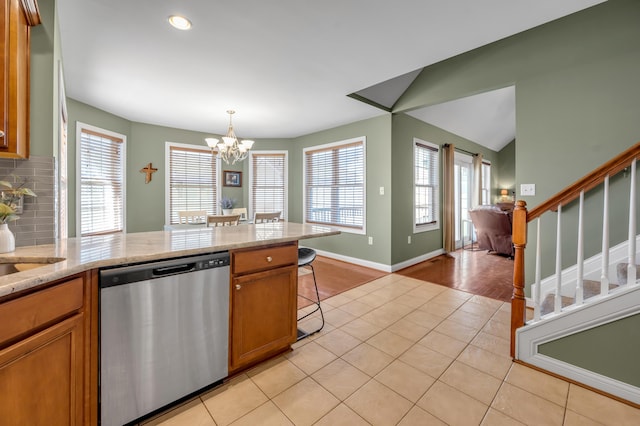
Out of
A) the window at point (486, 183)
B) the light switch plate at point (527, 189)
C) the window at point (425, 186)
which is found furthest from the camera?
the window at point (486, 183)

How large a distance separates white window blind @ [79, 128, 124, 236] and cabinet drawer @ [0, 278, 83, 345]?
3.30 meters

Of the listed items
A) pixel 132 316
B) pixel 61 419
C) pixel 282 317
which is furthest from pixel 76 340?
pixel 282 317

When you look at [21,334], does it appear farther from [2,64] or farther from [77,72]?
[77,72]

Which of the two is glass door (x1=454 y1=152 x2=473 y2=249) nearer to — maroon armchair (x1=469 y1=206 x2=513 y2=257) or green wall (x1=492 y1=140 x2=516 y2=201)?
maroon armchair (x1=469 y1=206 x2=513 y2=257)

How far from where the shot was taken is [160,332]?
1359 millimetres

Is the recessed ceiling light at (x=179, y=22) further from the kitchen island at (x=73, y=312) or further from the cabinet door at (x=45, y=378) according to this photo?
the cabinet door at (x=45, y=378)

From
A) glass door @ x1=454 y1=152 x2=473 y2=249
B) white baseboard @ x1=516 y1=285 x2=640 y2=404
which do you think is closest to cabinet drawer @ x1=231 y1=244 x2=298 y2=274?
white baseboard @ x1=516 y1=285 x2=640 y2=404

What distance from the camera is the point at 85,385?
1.17 m

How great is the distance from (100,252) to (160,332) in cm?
51

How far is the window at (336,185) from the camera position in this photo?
14.9 ft

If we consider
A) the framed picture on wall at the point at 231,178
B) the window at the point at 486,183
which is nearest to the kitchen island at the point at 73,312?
the framed picture on wall at the point at 231,178

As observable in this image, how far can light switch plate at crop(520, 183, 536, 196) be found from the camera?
2.67 metres

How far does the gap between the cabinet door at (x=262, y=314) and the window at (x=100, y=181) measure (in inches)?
131

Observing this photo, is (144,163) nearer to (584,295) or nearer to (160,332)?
(160,332)
